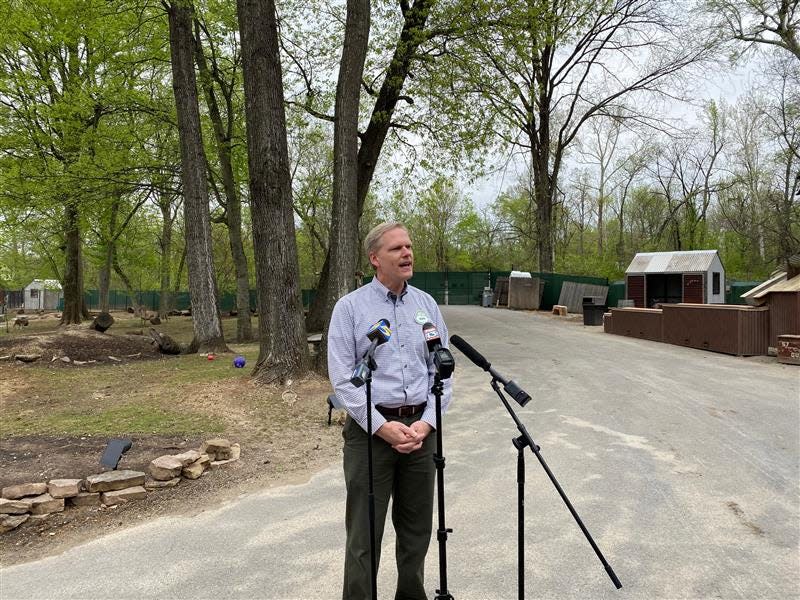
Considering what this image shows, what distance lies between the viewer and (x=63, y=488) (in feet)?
13.5

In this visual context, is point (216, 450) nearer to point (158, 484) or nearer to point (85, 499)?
point (158, 484)

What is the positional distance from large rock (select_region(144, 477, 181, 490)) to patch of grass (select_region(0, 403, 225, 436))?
1453mm

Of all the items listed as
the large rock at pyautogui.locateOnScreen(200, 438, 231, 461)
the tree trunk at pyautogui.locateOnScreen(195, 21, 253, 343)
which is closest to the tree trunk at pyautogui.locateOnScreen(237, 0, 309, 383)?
the large rock at pyautogui.locateOnScreen(200, 438, 231, 461)

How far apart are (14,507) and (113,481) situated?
0.65 metres

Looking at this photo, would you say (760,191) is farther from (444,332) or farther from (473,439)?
(444,332)

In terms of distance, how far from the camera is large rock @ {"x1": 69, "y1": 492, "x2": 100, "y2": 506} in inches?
163

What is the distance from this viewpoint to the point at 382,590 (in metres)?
2.87

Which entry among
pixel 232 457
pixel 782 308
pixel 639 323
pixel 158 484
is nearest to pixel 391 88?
pixel 639 323

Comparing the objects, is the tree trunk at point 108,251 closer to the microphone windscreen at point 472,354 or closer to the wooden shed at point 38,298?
the microphone windscreen at point 472,354

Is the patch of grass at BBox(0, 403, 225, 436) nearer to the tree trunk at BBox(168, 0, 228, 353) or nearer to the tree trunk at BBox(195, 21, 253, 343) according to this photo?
the tree trunk at BBox(168, 0, 228, 353)

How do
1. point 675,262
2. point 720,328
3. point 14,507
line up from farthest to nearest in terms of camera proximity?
point 675,262 → point 720,328 → point 14,507

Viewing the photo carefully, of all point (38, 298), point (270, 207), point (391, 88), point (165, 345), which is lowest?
point (165, 345)

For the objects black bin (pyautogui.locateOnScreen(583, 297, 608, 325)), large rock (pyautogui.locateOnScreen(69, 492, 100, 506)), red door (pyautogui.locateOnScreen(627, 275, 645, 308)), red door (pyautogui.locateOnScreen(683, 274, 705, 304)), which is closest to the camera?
large rock (pyautogui.locateOnScreen(69, 492, 100, 506))

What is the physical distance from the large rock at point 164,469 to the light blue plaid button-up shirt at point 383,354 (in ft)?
9.74
